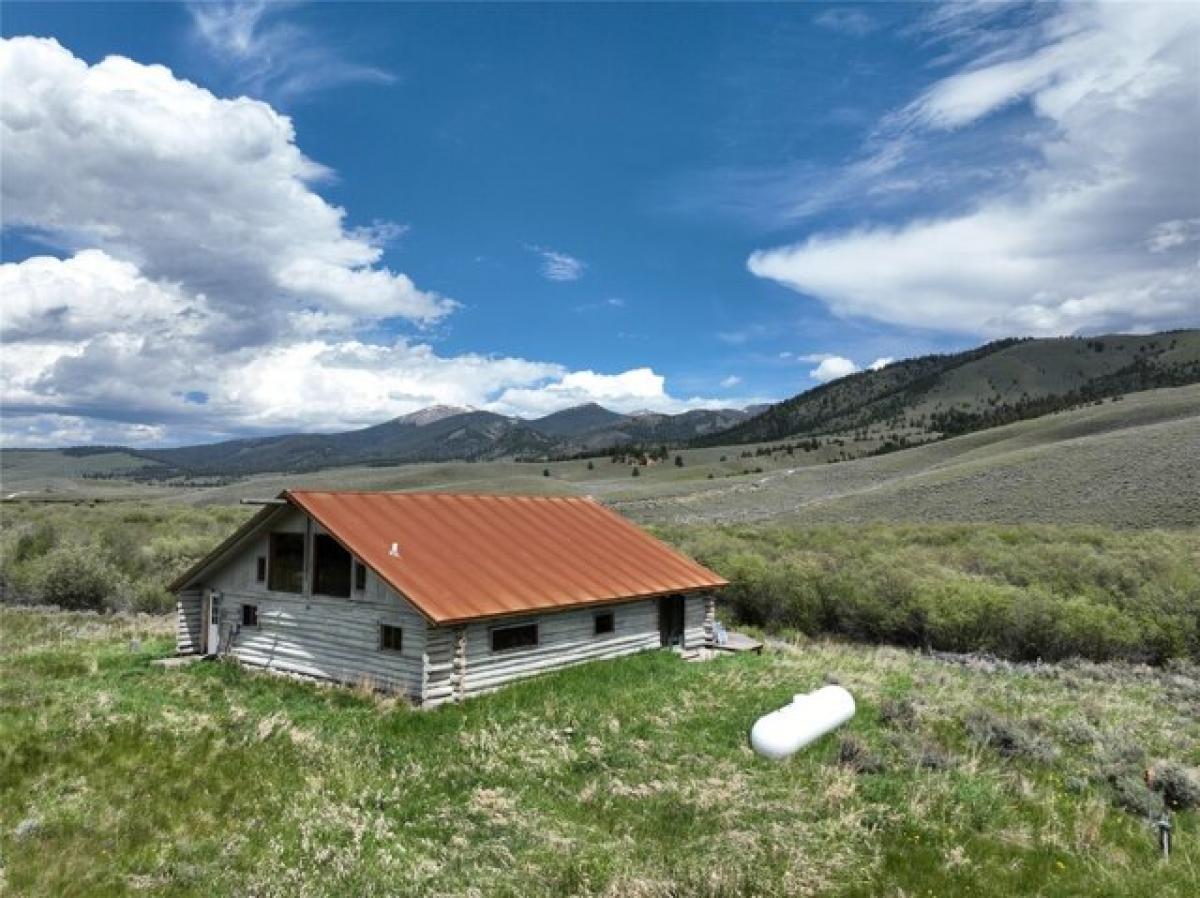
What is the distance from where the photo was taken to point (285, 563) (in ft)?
70.7

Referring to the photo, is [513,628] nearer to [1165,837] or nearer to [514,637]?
[514,637]

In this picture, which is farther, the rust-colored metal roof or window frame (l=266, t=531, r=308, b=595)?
window frame (l=266, t=531, r=308, b=595)

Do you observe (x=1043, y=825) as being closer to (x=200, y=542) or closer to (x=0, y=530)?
(x=200, y=542)

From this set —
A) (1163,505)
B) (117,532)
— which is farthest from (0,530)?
(1163,505)

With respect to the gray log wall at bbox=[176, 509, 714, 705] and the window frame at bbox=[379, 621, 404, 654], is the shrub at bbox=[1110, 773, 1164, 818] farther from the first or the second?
the window frame at bbox=[379, 621, 404, 654]

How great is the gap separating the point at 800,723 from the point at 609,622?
8.70m

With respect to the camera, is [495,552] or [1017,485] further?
[1017,485]

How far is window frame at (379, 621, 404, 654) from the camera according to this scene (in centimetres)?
1850

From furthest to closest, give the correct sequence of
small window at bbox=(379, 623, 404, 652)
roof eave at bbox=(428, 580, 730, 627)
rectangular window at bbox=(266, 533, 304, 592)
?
rectangular window at bbox=(266, 533, 304, 592)
small window at bbox=(379, 623, 404, 652)
roof eave at bbox=(428, 580, 730, 627)

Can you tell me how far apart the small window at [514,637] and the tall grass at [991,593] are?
14.5 m

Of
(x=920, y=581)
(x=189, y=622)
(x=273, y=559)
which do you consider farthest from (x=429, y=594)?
(x=920, y=581)

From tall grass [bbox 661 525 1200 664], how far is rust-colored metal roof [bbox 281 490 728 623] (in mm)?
7317

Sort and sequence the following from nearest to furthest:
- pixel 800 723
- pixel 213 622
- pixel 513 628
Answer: pixel 800 723 → pixel 513 628 → pixel 213 622

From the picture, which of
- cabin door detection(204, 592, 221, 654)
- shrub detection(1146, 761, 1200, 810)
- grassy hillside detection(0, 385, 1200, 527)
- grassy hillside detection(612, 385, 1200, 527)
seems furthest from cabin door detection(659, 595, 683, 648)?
grassy hillside detection(0, 385, 1200, 527)
